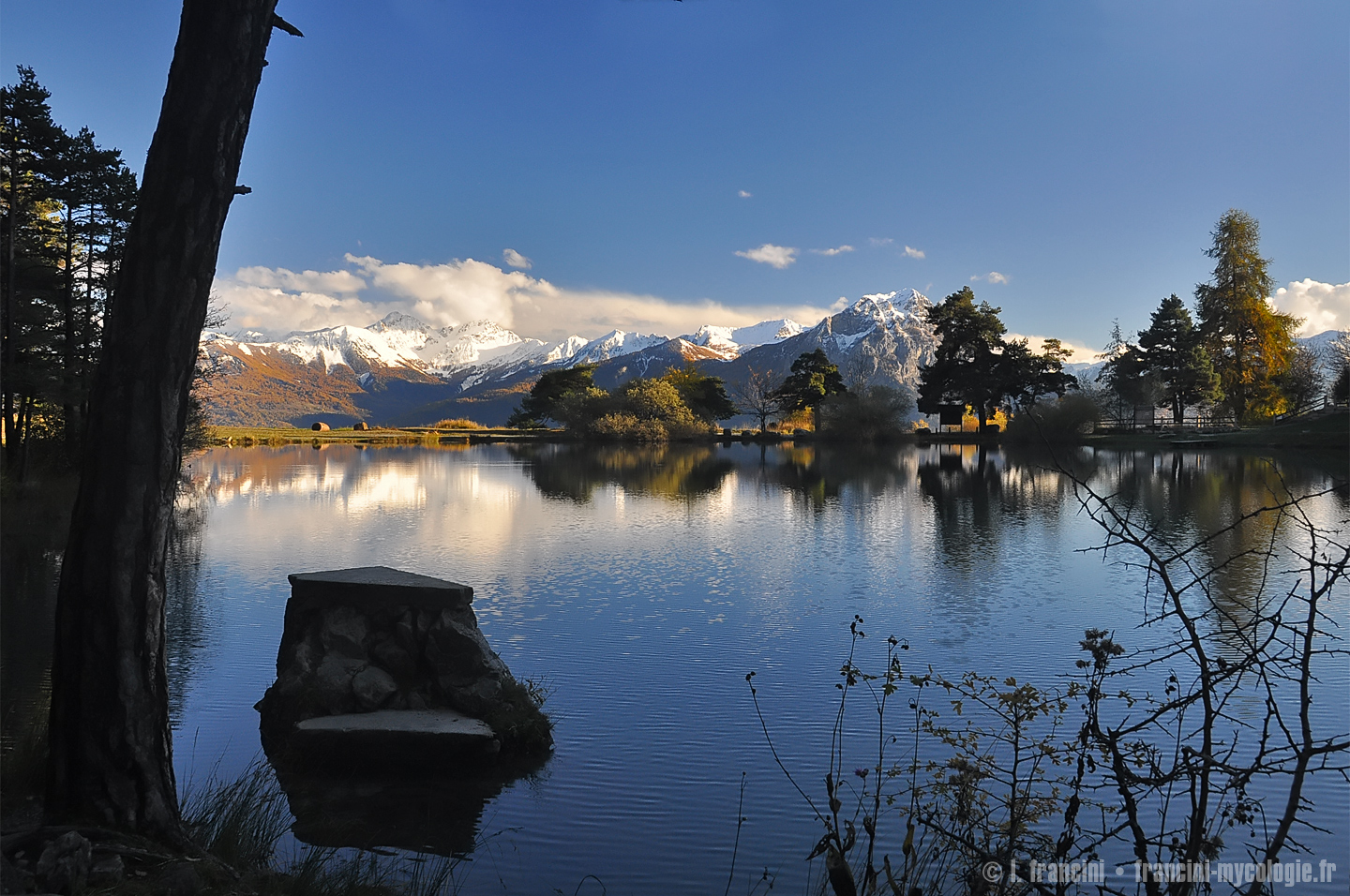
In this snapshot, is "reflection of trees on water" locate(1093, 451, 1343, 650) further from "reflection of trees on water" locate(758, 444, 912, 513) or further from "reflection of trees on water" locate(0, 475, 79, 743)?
"reflection of trees on water" locate(0, 475, 79, 743)

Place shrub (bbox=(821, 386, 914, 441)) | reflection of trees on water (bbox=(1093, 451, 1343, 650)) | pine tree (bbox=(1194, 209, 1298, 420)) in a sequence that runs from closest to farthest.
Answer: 1. reflection of trees on water (bbox=(1093, 451, 1343, 650))
2. pine tree (bbox=(1194, 209, 1298, 420))
3. shrub (bbox=(821, 386, 914, 441))

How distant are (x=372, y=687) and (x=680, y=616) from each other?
529 cm

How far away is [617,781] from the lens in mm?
6633

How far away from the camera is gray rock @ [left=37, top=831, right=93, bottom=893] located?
336cm

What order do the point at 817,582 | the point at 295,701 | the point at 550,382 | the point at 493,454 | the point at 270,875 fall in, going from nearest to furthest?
the point at 270,875
the point at 295,701
the point at 817,582
the point at 493,454
the point at 550,382

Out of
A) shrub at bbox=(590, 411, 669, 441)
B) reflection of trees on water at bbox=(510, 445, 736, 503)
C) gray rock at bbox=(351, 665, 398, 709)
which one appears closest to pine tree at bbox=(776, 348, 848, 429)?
shrub at bbox=(590, 411, 669, 441)

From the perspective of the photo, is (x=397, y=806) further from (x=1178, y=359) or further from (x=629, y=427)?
(x=1178, y=359)

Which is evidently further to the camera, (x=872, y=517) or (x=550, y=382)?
(x=550, y=382)

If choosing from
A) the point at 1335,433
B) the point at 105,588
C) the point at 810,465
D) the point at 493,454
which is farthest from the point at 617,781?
the point at 493,454

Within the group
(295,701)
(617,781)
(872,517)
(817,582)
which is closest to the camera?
(617,781)

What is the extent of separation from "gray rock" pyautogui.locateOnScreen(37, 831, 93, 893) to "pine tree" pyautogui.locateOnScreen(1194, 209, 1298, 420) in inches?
2775

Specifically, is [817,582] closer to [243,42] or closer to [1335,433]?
[243,42]

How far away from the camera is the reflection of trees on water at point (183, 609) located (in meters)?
8.73

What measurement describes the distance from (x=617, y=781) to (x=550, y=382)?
85153 mm
